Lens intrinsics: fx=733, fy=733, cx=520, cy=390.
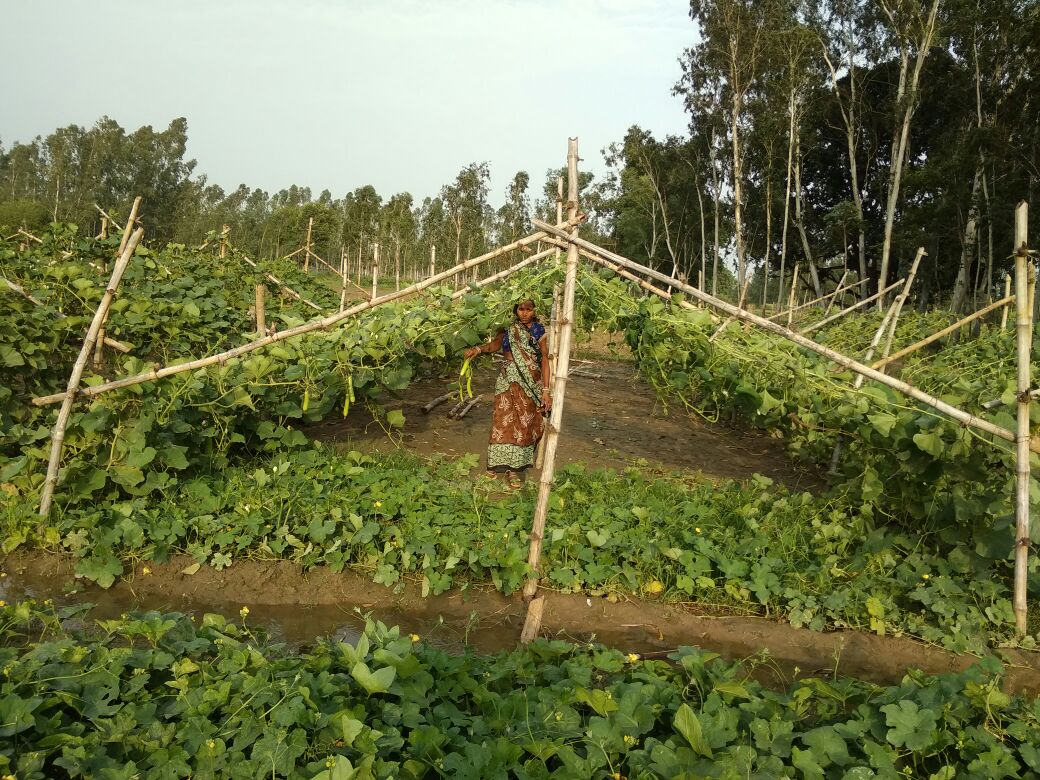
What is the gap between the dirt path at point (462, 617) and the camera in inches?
161

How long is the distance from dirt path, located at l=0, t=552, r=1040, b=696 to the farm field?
0.7 inches

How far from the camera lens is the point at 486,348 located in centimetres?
587

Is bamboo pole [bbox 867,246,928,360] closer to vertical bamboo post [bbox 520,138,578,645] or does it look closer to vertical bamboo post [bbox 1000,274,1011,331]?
vertical bamboo post [bbox 1000,274,1011,331]

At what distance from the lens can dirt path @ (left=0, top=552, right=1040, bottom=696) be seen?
4.09 meters

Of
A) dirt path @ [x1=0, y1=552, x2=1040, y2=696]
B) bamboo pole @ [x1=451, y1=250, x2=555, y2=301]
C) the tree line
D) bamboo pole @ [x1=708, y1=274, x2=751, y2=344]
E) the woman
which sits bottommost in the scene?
dirt path @ [x1=0, y1=552, x2=1040, y2=696]

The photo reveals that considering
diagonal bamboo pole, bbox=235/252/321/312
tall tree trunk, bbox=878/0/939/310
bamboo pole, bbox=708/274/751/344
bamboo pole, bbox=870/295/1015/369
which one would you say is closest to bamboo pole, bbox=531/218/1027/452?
bamboo pole, bbox=708/274/751/344

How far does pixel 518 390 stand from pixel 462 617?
6.85 feet

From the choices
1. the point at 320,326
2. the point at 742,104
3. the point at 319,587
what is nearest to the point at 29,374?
the point at 320,326

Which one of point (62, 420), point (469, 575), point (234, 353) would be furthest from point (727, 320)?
point (62, 420)

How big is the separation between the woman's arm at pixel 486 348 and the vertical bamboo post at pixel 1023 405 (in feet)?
11.4

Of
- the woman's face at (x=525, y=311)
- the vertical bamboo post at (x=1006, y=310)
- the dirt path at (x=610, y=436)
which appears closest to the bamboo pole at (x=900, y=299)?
the vertical bamboo post at (x=1006, y=310)

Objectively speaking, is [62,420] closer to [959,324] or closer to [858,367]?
[858,367]

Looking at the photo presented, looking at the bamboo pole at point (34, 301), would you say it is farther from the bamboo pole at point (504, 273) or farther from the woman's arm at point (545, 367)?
the woman's arm at point (545, 367)

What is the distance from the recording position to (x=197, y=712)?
8.68ft
